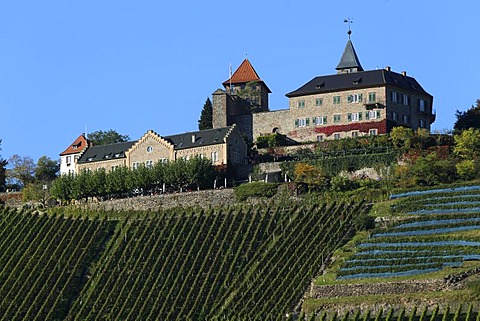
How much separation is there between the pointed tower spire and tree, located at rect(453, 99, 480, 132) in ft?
30.1

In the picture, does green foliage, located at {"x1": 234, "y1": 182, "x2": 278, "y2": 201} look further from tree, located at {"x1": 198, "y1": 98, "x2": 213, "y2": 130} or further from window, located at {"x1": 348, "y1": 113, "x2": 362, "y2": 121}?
tree, located at {"x1": 198, "y1": 98, "x2": 213, "y2": 130}

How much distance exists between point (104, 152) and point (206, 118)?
9.50m

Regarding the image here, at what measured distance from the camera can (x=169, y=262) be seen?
299ft

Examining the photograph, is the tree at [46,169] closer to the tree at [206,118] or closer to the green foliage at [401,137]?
the tree at [206,118]

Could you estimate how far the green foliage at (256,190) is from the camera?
102 meters

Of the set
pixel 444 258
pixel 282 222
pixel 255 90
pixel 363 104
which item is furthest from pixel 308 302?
pixel 255 90

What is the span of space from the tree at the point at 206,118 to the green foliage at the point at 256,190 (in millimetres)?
18897

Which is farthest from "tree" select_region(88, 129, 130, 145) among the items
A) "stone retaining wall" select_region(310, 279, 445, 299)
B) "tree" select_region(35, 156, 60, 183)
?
"stone retaining wall" select_region(310, 279, 445, 299)

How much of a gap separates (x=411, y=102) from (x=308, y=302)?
37.7 m

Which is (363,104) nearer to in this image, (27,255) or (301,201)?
(301,201)

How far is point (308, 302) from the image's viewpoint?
8106 cm

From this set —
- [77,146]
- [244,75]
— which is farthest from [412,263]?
[77,146]

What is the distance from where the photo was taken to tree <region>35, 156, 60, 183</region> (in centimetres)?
12550

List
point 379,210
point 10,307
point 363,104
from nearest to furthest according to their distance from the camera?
point 10,307 < point 379,210 < point 363,104
